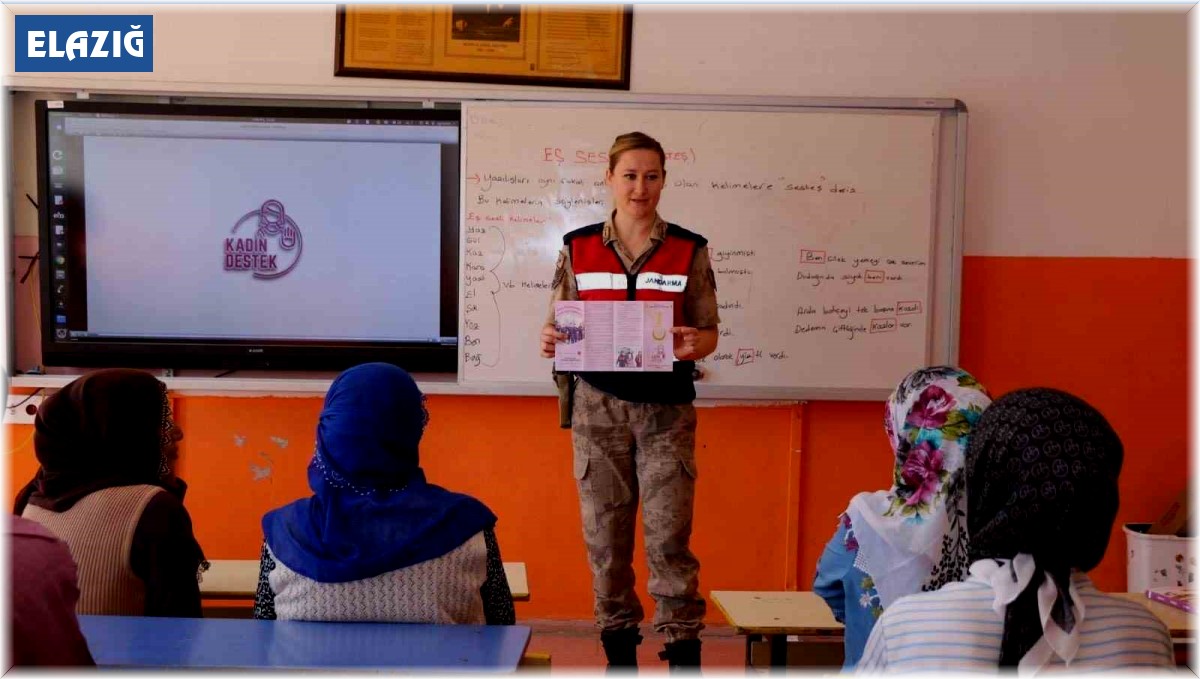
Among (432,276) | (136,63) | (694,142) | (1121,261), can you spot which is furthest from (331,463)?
(1121,261)

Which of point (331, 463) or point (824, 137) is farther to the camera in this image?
point (824, 137)

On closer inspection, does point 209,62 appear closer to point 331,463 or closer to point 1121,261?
point 331,463

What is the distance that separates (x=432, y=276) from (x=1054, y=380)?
2457 mm

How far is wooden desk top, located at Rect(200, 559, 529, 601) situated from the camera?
8.48 ft

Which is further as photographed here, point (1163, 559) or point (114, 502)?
point (1163, 559)

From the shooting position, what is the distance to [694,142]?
419 centimetres

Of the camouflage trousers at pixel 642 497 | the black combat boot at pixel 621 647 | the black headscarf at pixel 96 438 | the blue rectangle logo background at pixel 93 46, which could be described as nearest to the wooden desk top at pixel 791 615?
the camouflage trousers at pixel 642 497

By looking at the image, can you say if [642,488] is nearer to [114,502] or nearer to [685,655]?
[685,655]

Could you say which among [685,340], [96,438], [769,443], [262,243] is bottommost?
[769,443]

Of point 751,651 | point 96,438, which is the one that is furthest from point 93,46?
point 751,651

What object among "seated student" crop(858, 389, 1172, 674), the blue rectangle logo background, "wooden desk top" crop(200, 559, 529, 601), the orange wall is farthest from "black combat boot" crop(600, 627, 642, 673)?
the blue rectangle logo background

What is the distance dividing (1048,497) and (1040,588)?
12 centimetres

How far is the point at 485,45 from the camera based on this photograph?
4.19 metres

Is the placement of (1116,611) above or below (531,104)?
below
